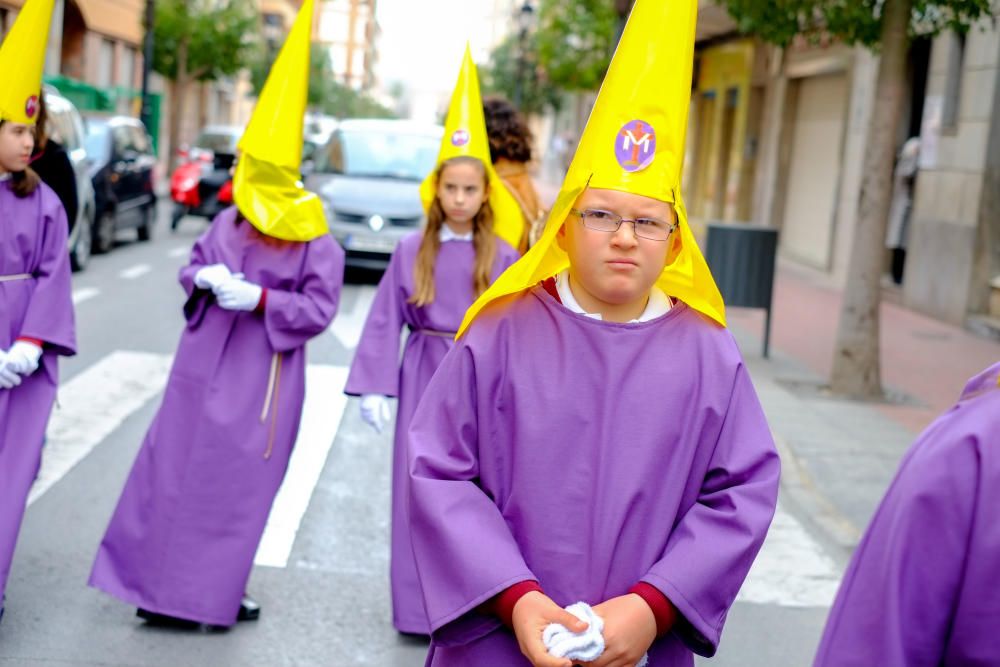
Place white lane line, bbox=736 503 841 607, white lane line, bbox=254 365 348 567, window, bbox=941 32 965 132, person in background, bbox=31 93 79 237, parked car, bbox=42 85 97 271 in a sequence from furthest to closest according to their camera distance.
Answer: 1. window, bbox=941 32 965 132
2. parked car, bbox=42 85 97 271
3. white lane line, bbox=254 365 348 567
4. white lane line, bbox=736 503 841 607
5. person in background, bbox=31 93 79 237

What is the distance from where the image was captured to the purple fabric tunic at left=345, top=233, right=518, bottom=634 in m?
5.02

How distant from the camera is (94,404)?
876cm

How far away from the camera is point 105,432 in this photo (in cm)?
801

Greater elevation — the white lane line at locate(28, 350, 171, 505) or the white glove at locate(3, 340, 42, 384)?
the white glove at locate(3, 340, 42, 384)

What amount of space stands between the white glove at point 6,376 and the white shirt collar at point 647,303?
2477mm

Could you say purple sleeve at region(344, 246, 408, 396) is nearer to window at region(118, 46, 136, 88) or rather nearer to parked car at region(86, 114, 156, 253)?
parked car at region(86, 114, 156, 253)

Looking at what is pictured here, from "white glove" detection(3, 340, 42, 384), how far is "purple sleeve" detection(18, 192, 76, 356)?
46mm

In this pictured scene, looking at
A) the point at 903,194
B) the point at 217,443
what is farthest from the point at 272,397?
the point at 903,194

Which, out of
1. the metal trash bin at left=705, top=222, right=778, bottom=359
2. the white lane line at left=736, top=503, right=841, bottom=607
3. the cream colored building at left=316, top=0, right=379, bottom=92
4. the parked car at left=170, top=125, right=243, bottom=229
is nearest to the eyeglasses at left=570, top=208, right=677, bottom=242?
the white lane line at left=736, top=503, right=841, bottom=607

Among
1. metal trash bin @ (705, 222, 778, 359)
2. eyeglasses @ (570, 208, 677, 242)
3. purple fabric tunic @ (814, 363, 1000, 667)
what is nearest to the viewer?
purple fabric tunic @ (814, 363, 1000, 667)

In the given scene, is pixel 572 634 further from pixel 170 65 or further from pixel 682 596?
pixel 170 65

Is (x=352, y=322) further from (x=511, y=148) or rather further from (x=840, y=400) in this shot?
(x=511, y=148)

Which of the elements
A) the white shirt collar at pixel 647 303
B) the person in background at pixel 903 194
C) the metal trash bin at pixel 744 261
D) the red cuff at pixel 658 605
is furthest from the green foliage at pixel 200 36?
the red cuff at pixel 658 605

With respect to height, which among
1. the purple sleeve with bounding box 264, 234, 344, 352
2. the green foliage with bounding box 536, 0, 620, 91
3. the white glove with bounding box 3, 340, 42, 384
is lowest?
the white glove with bounding box 3, 340, 42, 384
